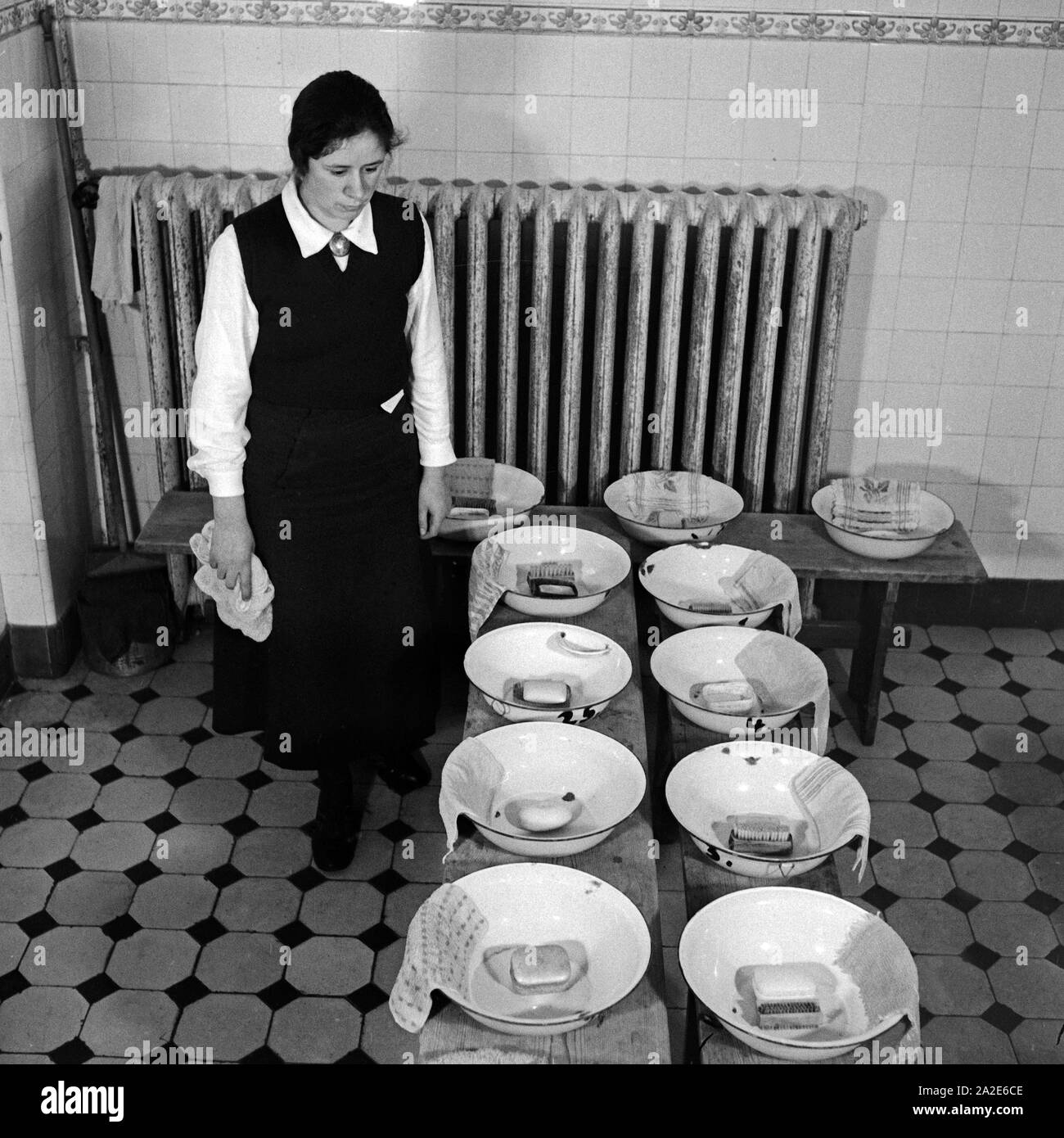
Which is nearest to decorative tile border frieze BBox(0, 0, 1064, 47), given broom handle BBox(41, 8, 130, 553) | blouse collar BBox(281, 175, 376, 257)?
broom handle BBox(41, 8, 130, 553)

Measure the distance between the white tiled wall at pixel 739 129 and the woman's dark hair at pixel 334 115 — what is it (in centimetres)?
127

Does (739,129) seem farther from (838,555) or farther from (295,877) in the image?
(295,877)

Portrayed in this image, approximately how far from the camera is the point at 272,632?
3.28 meters

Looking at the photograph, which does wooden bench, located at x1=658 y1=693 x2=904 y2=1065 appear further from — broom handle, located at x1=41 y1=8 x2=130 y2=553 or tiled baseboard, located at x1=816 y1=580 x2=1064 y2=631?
broom handle, located at x1=41 y1=8 x2=130 y2=553

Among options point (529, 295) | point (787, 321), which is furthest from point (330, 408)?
point (787, 321)

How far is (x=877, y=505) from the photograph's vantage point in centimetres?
405

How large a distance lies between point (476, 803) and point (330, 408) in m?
0.98

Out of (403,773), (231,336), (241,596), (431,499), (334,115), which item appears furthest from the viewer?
(403,773)

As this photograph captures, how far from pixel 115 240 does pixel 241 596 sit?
140 centimetres

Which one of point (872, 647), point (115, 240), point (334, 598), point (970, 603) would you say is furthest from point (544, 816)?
point (970, 603)

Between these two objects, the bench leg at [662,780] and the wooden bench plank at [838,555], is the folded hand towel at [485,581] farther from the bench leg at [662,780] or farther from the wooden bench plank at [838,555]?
the wooden bench plank at [838,555]

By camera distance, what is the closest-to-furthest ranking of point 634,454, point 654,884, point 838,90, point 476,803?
point 654,884 < point 476,803 < point 838,90 < point 634,454

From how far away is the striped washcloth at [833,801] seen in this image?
2.59m

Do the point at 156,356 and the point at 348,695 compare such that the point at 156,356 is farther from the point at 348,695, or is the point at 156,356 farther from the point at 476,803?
the point at 476,803
